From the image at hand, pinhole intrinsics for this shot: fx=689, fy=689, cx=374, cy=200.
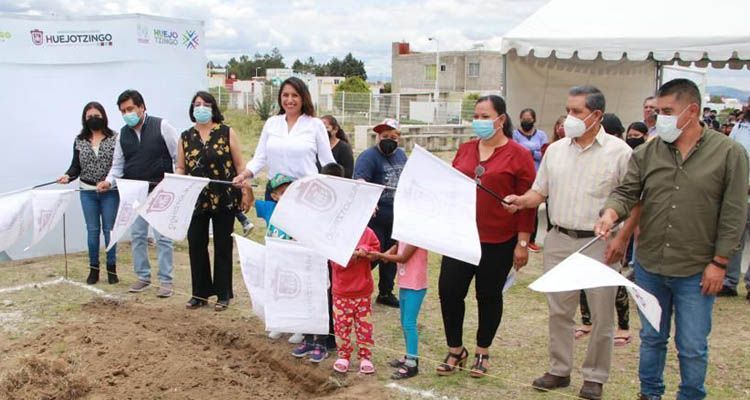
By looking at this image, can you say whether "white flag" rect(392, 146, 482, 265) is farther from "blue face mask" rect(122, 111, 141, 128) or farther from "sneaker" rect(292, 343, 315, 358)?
"blue face mask" rect(122, 111, 141, 128)

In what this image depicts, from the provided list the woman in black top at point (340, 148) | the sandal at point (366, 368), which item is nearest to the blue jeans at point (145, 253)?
the woman in black top at point (340, 148)

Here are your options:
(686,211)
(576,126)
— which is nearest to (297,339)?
(576,126)

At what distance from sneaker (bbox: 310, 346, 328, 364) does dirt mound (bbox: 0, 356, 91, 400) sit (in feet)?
4.95

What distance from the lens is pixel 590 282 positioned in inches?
139

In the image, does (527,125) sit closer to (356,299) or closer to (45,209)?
(356,299)

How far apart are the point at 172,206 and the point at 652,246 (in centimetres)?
378

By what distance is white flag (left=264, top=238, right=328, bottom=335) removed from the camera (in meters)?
4.78

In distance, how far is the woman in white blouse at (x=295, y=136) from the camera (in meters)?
5.36

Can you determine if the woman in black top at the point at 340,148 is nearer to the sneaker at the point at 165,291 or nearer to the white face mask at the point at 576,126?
the sneaker at the point at 165,291

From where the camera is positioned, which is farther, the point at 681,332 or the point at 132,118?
the point at 132,118

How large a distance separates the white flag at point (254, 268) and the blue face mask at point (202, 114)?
1404 mm

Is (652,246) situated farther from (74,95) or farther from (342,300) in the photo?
(74,95)

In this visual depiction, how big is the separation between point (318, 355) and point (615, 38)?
5.87 m

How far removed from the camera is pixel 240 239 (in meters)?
5.19
